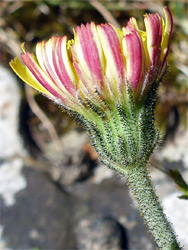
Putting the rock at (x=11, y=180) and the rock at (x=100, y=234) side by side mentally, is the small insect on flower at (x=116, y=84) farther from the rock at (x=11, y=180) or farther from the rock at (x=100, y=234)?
the rock at (x=11, y=180)

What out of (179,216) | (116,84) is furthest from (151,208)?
(179,216)

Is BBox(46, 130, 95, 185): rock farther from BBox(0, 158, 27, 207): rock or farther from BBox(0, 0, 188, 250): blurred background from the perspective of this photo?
BBox(0, 158, 27, 207): rock

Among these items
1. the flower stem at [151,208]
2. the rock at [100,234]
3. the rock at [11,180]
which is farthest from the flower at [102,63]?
the rock at [11,180]

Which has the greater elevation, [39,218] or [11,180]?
[11,180]

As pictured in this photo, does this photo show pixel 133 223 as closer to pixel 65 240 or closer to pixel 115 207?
pixel 115 207

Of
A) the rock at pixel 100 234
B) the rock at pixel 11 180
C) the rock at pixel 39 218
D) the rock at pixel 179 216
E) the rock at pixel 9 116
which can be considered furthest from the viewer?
the rock at pixel 9 116

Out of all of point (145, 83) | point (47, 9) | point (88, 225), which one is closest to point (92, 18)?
point (47, 9)

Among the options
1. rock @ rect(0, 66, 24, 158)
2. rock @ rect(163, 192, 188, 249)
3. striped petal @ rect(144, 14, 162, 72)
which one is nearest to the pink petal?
striped petal @ rect(144, 14, 162, 72)

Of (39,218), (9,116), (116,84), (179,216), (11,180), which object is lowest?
(179,216)

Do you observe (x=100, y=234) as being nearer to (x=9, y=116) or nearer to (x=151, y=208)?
(x=151, y=208)
